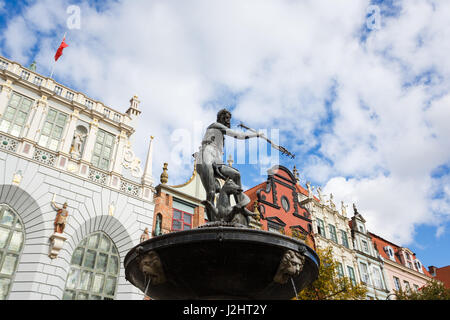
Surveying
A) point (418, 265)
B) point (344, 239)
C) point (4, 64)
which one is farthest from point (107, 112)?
point (418, 265)

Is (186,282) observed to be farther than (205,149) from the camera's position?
No

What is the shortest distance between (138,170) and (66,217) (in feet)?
18.5

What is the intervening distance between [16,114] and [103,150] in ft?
Answer: 15.7

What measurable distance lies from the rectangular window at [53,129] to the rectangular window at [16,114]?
104cm

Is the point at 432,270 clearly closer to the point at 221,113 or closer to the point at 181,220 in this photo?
the point at 181,220

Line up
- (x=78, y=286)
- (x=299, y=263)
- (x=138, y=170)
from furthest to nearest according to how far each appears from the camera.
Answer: (x=138, y=170)
(x=78, y=286)
(x=299, y=263)

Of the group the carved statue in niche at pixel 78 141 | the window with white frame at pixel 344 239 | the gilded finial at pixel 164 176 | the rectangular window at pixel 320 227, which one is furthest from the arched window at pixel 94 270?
the window with white frame at pixel 344 239

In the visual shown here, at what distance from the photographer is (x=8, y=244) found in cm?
1537

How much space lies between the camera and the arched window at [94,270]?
1647cm

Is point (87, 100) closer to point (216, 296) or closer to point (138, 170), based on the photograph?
point (138, 170)

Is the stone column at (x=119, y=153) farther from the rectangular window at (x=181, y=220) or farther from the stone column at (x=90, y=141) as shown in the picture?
the rectangular window at (x=181, y=220)

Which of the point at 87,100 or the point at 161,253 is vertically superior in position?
the point at 87,100

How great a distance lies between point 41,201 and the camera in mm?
16547
